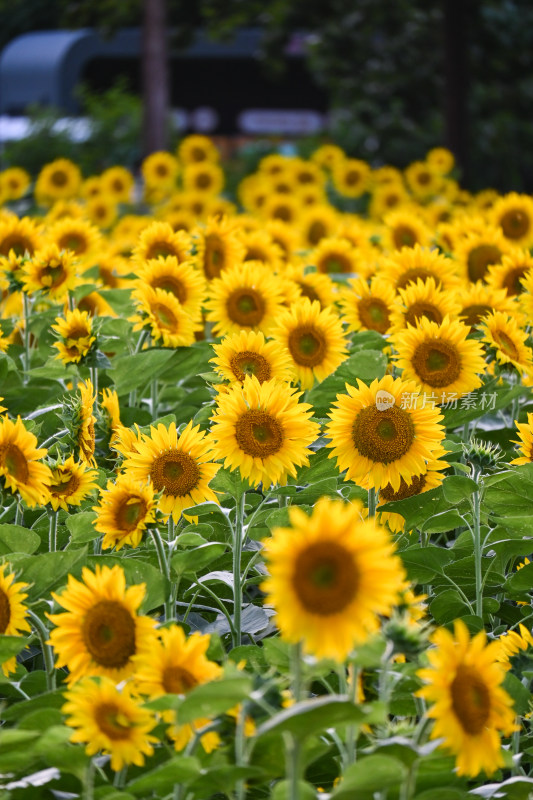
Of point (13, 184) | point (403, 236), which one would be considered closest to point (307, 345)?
point (403, 236)

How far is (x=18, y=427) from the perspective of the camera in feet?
7.88

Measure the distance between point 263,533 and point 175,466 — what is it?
0.87 ft

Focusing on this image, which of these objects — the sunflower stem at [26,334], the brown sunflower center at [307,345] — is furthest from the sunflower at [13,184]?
the brown sunflower center at [307,345]

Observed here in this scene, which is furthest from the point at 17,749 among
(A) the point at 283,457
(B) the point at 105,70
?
(B) the point at 105,70

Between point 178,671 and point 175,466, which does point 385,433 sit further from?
point 178,671

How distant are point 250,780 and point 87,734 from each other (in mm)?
286

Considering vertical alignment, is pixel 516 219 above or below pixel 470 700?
below

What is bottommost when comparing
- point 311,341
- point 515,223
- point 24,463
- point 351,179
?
point 351,179

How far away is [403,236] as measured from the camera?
5.26 meters

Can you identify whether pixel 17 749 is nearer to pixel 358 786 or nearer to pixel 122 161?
pixel 358 786

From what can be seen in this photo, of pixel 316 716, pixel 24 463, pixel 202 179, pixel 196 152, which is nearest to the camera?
pixel 316 716

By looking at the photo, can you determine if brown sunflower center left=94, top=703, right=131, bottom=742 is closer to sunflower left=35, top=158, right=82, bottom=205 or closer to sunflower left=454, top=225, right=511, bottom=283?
sunflower left=454, top=225, right=511, bottom=283

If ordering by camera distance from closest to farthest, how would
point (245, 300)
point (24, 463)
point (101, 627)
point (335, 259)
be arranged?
point (101, 627)
point (24, 463)
point (245, 300)
point (335, 259)

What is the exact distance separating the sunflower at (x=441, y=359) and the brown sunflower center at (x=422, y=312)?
305 mm
